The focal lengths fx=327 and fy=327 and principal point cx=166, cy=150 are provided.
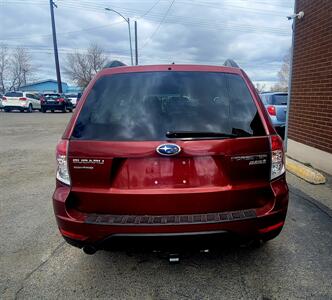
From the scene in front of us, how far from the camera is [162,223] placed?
243 centimetres

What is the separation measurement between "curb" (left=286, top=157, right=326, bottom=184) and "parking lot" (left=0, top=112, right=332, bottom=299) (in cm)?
155

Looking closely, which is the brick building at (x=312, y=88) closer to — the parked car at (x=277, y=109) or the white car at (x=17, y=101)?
the parked car at (x=277, y=109)

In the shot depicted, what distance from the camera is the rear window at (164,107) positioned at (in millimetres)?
2498

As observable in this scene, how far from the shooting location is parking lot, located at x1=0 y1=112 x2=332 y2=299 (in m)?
2.69

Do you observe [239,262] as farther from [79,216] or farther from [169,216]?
[79,216]

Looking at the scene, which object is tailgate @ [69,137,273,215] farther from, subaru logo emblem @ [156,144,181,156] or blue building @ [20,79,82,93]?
blue building @ [20,79,82,93]

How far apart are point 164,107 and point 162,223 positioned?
889mm

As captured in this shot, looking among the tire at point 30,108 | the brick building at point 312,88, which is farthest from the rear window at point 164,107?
the tire at point 30,108

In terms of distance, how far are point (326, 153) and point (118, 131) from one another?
519 centimetres

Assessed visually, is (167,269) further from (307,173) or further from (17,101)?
(17,101)

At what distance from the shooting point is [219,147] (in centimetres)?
242

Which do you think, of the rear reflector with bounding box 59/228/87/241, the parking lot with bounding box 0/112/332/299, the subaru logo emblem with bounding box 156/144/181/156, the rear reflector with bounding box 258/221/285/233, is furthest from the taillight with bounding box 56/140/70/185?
the rear reflector with bounding box 258/221/285/233

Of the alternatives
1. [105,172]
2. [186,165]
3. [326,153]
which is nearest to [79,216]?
[105,172]

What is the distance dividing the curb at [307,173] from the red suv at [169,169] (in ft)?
11.3
